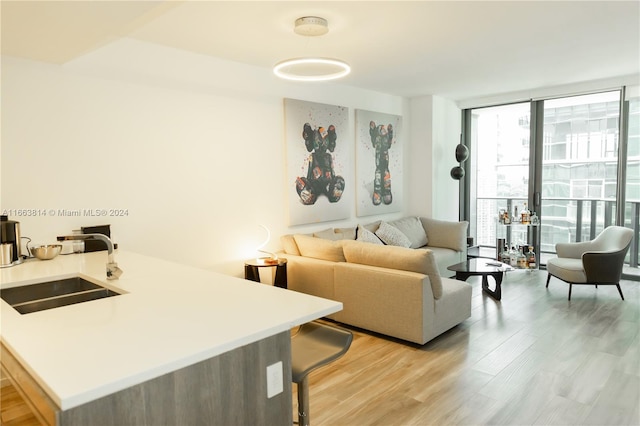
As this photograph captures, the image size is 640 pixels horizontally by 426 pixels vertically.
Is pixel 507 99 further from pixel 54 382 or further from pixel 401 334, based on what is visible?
pixel 54 382

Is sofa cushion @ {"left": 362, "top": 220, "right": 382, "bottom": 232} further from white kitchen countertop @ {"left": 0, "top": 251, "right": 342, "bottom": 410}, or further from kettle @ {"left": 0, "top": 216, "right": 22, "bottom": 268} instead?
kettle @ {"left": 0, "top": 216, "right": 22, "bottom": 268}

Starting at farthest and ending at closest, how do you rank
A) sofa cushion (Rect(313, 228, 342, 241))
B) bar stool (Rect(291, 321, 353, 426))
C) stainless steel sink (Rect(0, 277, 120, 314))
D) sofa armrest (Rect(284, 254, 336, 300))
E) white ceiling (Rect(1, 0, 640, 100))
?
1. sofa cushion (Rect(313, 228, 342, 241))
2. sofa armrest (Rect(284, 254, 336, 300))
3. white ceiling (Rect(1, 0, 640, 100))
4. stainless steel sink (Rect(0, 277, 120, 314))
5. bar stool (Rect(291, 321, 353, 426))

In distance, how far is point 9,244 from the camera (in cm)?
249

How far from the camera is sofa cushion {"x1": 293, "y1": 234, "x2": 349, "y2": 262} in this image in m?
4.06

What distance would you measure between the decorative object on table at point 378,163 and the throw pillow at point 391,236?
37cm

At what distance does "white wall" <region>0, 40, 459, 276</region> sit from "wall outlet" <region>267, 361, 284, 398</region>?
233 centimetres

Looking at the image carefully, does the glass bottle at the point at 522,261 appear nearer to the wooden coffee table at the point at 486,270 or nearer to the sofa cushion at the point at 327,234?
the wooden coffee table at the point at 486,270

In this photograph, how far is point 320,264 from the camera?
161 inches

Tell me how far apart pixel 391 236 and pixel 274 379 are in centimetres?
405

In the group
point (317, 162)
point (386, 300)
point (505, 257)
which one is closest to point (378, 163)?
point (317, 162)

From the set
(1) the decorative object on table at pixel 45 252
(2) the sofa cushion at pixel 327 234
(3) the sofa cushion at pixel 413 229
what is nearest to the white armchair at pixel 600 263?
(3) the sofa cushion at pixel 413 229

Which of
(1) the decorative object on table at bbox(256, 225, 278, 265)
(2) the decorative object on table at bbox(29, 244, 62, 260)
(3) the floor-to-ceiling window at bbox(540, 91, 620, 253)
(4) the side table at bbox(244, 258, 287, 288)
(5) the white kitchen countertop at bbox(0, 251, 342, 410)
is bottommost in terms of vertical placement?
(4) the side table at bbox(244, 258, 287, 288)

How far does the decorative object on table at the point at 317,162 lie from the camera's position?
15.5 feet

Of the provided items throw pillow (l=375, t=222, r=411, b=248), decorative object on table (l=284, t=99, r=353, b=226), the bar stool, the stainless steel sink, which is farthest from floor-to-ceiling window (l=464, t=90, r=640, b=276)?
the stainless steel sink
